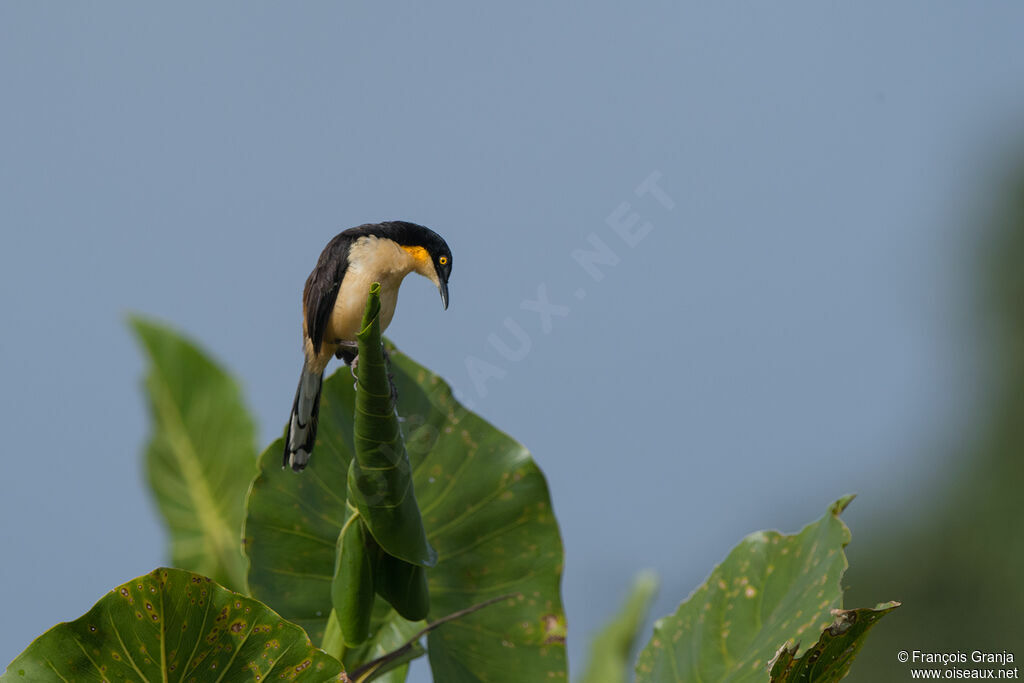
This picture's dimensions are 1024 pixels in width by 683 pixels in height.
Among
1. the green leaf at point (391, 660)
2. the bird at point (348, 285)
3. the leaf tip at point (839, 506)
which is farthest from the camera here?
the bird at point (348, 285)

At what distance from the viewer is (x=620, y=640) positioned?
7.22 ft

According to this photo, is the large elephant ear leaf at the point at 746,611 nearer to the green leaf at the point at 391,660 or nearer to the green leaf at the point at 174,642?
the green leaf at the point at 391,660

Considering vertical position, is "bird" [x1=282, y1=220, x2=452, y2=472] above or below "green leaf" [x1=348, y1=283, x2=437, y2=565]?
above

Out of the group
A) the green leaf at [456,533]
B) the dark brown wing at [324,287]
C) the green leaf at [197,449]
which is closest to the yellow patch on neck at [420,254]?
the dark brown wing at [324,287]

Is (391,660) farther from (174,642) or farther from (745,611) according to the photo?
(745,611)

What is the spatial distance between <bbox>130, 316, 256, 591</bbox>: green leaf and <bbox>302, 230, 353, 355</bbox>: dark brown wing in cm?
76

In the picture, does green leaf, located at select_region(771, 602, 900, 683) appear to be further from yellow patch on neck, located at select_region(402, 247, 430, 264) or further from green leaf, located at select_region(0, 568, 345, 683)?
yellow patch on neck, located at select_region(402, 247, 430, 264)

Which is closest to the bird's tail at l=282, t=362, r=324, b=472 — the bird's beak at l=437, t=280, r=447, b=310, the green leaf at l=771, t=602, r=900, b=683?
the bird's beak at l=437, t=280, r=447, b=310

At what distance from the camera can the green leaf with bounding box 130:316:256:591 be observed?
228 cm

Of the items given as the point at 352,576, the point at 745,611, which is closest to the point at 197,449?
the point at 352,576

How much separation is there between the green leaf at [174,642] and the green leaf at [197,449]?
44.0 inches

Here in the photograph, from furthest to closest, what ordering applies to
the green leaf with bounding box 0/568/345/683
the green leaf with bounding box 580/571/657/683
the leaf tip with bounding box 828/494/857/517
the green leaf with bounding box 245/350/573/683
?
the green leaf with bounding box 580/571/657/683, the green leaf with bounding box 245/350/573/683, the leaf tip with bounding box 828/494/857/517, the green leaf with bounding box 0/568/345/683

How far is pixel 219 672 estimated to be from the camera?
1.18 meters

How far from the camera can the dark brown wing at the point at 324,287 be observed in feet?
5.14
